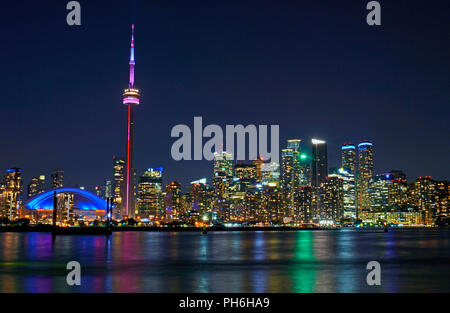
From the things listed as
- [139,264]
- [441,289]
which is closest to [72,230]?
[139,264]

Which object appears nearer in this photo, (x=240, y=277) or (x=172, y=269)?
(x=240, y=277)

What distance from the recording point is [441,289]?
28875 millimetres

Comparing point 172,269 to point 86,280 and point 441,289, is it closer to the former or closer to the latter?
point 86,280
